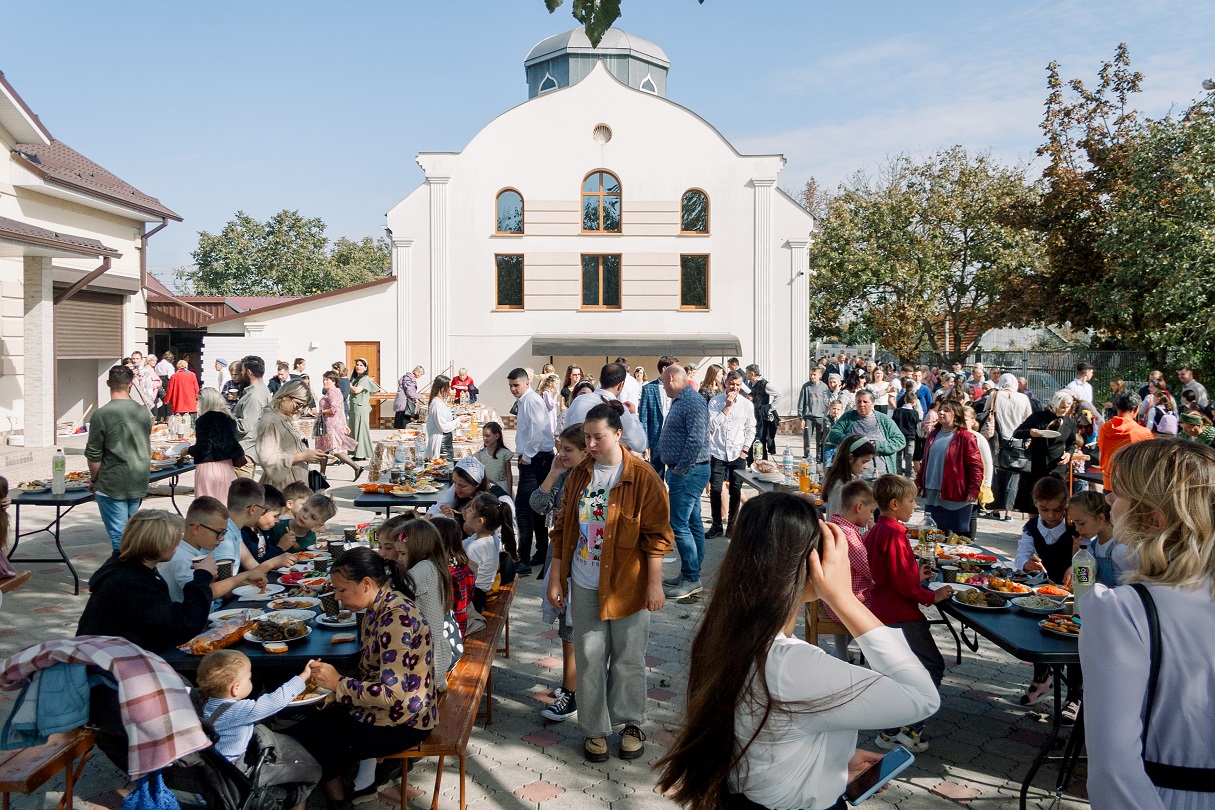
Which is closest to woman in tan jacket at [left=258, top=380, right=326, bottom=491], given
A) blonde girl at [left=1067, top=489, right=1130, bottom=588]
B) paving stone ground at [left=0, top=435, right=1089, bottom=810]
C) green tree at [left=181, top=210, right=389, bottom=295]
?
paving stone ground at [left=0, top=435, right=1089, bottom=810]

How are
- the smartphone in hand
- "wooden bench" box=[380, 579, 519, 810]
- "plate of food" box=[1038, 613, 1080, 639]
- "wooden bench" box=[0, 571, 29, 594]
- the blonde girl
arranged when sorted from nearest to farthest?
the smartphone in hand → "wooden bench" box=[380, 579, 519, 810] → "plate of food" box=[1038, 613, 1080, 639] → the blonde girl → "wooden bench" box=[0, 571, 29, 594]

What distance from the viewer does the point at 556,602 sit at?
486 cm

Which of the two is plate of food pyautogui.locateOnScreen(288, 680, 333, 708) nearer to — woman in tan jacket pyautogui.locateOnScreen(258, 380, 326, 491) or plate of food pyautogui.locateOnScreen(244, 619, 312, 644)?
plate of food pyautogui.locateOnScreen(244, 619, 312, 644)

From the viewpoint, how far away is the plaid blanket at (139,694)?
124 inches

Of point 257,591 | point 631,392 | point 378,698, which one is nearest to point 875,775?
→ point 378,698

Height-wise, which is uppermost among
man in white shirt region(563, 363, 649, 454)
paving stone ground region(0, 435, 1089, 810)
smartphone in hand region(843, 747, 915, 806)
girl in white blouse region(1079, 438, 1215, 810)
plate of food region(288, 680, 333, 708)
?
man in white shirt region(563, 363, 649, 454)

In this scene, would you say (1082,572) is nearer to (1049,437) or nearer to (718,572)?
(718,572)

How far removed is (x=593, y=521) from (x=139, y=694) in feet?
7.38

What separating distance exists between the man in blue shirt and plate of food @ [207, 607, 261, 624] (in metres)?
4.11

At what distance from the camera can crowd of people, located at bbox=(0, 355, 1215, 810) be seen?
6.47 feet

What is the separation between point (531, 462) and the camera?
8727mm

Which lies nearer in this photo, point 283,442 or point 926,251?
point 283,442

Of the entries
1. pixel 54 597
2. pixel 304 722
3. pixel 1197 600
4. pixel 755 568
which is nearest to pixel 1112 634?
pixel 1197 600

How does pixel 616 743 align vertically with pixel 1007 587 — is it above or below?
below
